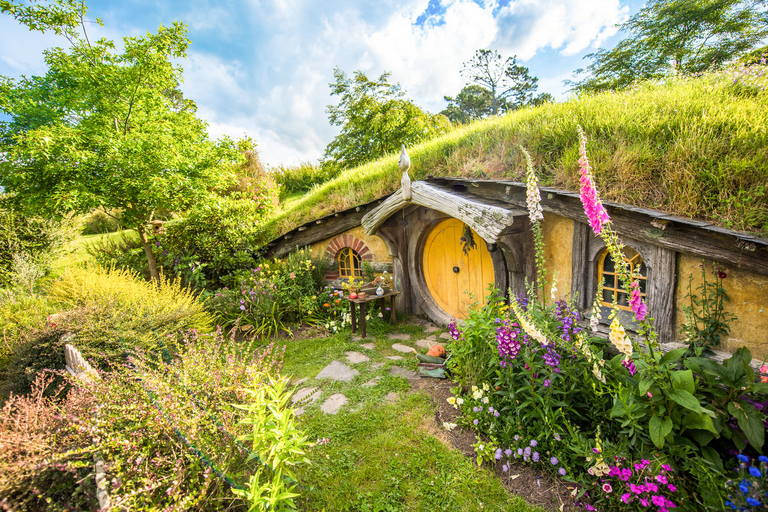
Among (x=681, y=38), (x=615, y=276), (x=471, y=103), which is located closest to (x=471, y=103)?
(x=471, y=103)

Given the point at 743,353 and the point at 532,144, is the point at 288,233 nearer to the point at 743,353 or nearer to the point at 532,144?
the point at 532,144

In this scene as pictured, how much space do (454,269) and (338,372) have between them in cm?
276

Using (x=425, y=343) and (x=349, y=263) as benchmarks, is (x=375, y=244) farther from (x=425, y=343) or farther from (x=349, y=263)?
(x=425, y=343)

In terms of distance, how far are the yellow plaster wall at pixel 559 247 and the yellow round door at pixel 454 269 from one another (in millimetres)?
1132

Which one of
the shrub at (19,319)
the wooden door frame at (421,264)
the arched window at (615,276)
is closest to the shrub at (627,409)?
the arched window at (615,276)

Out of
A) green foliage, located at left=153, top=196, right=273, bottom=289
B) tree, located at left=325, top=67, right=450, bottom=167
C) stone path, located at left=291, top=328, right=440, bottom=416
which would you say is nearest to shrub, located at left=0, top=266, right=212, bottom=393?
stone path, located at left=291, top=328, right=440, bottom=416

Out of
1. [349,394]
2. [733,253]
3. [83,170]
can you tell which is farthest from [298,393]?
[83,170]

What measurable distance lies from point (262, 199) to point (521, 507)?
26.5 feet

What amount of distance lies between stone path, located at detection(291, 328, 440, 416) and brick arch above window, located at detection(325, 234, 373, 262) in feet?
6.45

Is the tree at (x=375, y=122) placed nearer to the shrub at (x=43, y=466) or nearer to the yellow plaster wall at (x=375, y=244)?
the yellow plaster wall at (x=375, y=244)

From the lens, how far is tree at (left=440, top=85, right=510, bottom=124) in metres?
29.7

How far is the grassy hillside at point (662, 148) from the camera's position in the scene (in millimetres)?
2973

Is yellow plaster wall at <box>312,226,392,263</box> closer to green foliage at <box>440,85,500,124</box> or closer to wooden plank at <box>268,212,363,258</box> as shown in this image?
wooden plank at <box>268,212,363,258</box>

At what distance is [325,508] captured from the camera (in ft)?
8.11
